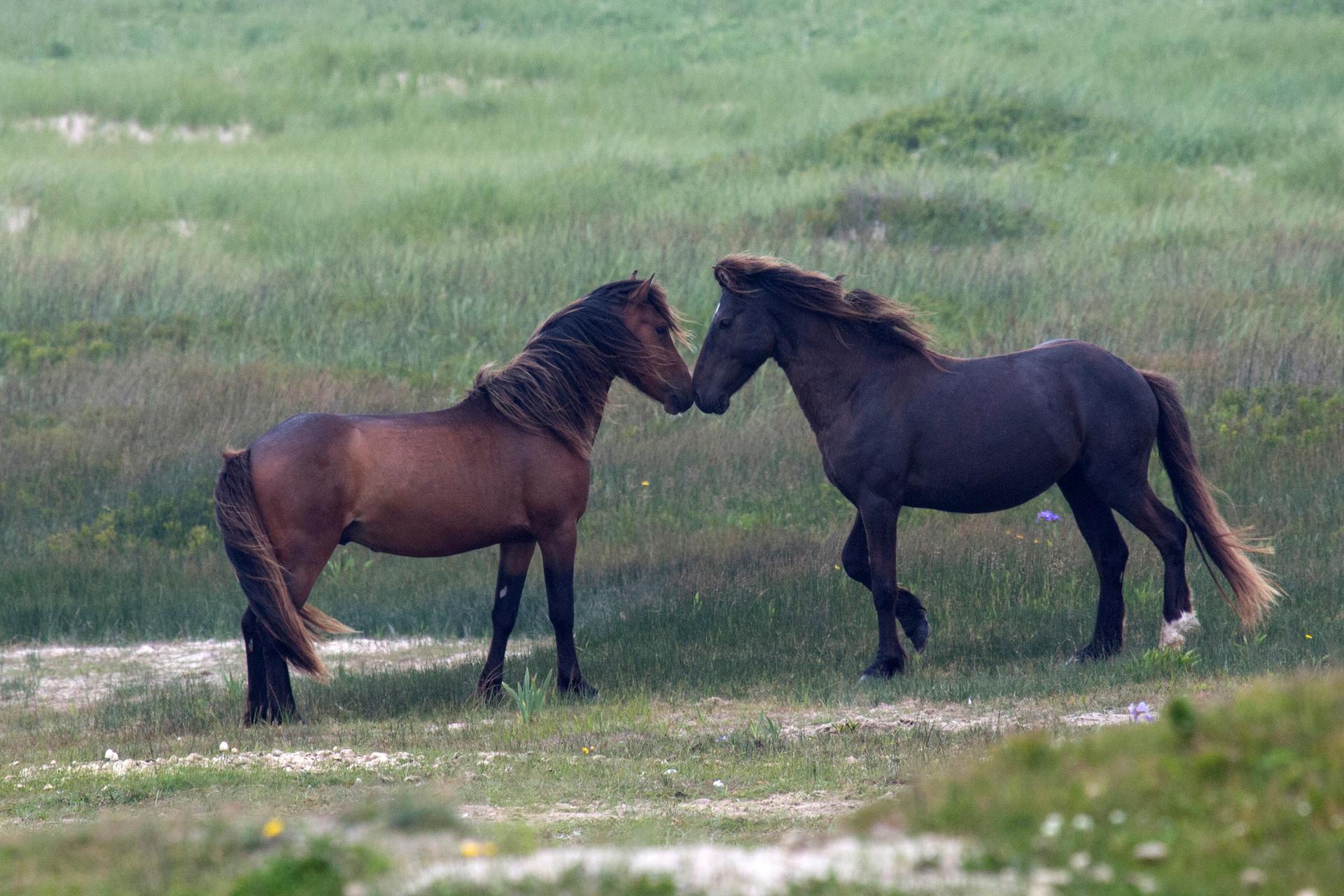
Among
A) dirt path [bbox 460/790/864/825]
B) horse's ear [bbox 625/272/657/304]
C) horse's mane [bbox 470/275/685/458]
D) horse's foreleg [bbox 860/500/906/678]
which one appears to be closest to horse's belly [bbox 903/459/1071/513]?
horse's foreleg [bbox 860/500/906/678]

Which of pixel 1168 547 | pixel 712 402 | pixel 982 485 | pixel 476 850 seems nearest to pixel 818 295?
pixel 712 402

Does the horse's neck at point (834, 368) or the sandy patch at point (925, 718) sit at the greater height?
the horse's neck at point (834, 368)

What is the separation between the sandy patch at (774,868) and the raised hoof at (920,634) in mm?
4680

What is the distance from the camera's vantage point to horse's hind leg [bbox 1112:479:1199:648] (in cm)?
777

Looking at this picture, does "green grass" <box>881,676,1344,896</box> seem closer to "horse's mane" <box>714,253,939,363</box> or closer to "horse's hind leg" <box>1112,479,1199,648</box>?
"horse's hind leg" <box>1112,479,1199,648</box>

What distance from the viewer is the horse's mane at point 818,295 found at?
786cm

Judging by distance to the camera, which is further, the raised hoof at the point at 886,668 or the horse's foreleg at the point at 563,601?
the horse's foreleg at the point at 563,601

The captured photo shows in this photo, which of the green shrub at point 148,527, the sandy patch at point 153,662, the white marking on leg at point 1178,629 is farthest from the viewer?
the green shrub at point 148,527

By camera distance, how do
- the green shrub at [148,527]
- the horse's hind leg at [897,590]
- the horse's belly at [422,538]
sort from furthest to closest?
1. the green shrub at [148,527]
2. the horse's hind leg at [897,590]
3. the horse's belly at [422,538]

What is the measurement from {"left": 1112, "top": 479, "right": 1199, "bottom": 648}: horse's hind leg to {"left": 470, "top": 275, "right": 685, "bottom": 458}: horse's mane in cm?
265

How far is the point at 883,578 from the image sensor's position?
766 centimetres

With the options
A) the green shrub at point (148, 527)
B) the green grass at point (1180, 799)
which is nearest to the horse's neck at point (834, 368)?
the green grass at point (1180, 799)

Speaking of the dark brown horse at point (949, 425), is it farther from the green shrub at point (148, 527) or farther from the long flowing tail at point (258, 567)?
the green shrub at point (148, 527)

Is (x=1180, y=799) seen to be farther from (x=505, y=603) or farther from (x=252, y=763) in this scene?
(x=505, y=603)
